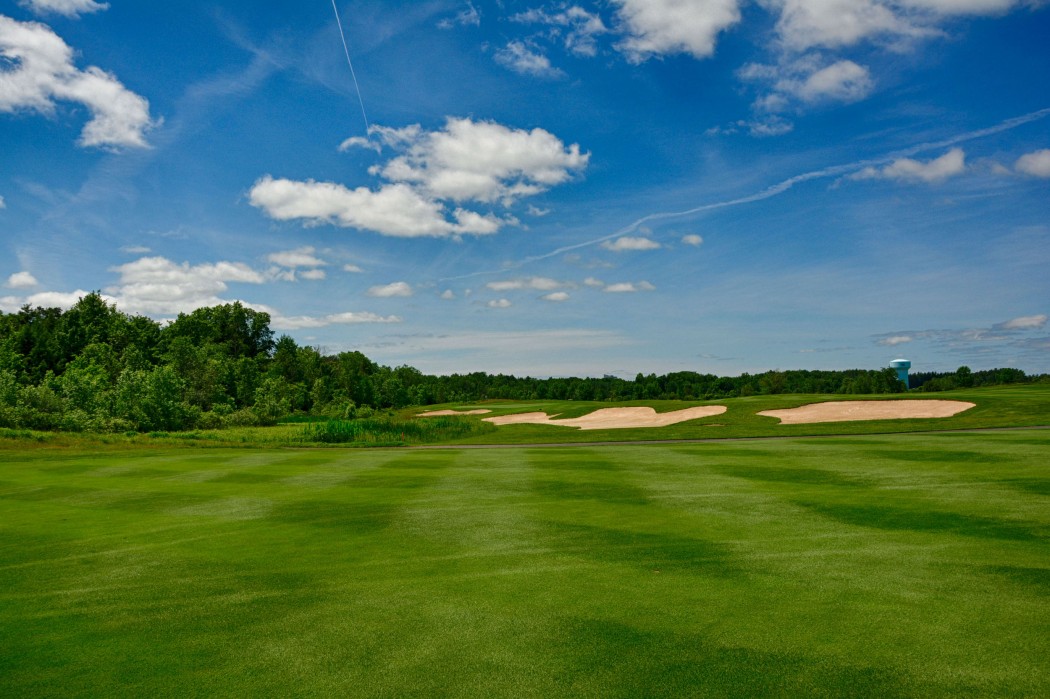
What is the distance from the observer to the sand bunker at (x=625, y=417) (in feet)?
145

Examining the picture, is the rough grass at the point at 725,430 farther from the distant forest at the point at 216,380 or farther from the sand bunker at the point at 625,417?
the distant forest at the point at 216,380

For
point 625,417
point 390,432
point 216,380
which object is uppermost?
point 216,380

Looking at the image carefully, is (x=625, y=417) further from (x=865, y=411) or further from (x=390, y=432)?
(x=390, y=432)

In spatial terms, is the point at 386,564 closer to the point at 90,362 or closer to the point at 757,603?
the point at 757,603

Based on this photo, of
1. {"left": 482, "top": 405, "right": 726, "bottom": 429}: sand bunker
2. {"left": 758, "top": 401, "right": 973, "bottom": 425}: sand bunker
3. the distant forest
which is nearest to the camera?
{"left": 758, "top": 401, "right": 973, "bottom": 425}: sand bunker

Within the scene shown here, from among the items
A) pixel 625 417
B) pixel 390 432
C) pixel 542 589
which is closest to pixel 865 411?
pixel 625 417

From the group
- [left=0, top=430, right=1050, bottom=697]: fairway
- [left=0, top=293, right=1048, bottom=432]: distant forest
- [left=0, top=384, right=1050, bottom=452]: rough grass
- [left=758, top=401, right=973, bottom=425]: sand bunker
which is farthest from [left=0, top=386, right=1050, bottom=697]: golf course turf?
[left=0, top=293, right=1048, bottom=432]: distant forest

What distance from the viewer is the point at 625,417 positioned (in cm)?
4975

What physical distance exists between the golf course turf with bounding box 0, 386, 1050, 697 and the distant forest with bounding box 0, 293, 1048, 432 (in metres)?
45.2

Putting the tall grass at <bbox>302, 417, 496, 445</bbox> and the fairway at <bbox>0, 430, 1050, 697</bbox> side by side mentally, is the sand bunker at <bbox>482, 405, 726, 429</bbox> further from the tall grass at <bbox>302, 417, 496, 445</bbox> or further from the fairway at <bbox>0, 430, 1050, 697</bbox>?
the fairway at <bbox>0, 430, 1050, 697</bbox>

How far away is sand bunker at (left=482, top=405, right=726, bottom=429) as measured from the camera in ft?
145

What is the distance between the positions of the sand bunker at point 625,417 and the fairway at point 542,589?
93.9 feet

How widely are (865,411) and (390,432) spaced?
1317 inches

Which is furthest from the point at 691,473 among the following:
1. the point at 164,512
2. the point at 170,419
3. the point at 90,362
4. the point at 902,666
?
the point at 90,362
